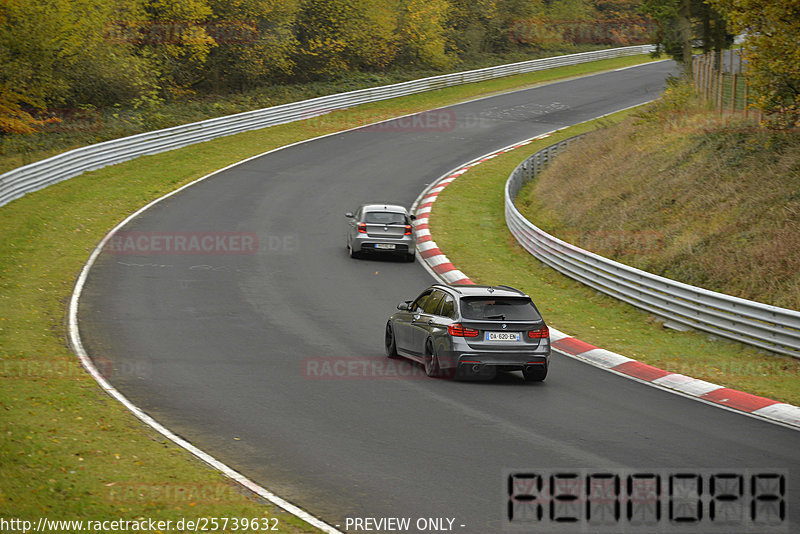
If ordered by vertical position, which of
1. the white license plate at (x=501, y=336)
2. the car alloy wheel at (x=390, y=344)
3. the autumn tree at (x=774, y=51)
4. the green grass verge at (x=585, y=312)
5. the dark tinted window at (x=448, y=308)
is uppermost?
the autumn tree at (x=774, y=51)

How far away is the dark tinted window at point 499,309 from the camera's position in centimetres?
1385

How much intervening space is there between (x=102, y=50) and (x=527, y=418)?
38860mm

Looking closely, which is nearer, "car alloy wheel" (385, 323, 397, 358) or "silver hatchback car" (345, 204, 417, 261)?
"car alloy wheel" (385, 323, 397, 358)

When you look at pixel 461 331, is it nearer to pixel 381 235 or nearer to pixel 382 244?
pixel 382 244

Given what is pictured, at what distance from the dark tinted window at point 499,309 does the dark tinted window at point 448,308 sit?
164 millimetres

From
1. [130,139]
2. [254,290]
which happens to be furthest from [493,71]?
[254,290]

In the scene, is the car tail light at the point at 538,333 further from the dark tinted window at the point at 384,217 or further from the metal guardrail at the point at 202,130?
the metal guardrail at the point at 202,130

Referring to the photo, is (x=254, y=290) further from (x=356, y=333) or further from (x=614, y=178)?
(x=614, y=178)

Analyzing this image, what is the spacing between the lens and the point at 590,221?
2656 cm

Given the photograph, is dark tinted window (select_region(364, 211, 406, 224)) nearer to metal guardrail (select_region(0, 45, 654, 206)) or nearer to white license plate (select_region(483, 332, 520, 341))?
white license plate (select_region(483, 332, 520, 341))

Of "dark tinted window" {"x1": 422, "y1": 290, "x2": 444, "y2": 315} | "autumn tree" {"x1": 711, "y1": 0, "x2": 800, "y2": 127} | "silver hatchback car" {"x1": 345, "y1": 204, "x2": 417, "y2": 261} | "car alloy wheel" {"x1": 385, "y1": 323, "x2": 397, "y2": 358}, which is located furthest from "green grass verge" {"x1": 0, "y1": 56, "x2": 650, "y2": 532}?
"autumn tree" {"x1": 711, "y1": 0, "x2": 800, "y2": 127}

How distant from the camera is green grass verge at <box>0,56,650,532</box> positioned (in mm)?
8594

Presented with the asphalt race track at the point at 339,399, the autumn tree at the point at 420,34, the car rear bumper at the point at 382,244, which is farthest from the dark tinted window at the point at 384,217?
the autumn tree at the point at 420,34

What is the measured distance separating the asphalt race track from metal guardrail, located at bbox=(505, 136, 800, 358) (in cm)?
224
